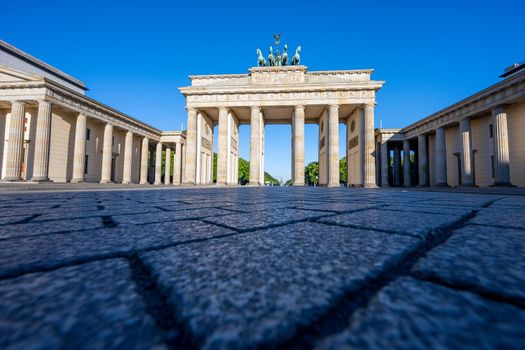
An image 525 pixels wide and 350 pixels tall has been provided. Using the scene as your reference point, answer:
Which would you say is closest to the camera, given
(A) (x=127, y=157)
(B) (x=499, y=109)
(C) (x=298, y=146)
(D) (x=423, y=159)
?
(B) (x=499, y=109)

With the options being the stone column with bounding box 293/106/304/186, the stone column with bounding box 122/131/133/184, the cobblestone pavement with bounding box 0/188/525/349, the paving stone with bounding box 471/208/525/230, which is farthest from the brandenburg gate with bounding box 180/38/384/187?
the cobblestone pavement with bounding box 0/188/525/349

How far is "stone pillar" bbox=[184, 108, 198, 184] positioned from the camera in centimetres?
2025

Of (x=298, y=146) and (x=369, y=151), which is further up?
(x=298, y=146)

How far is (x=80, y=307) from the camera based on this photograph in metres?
Answer: 0.40

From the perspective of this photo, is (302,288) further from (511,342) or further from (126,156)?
(126,156)

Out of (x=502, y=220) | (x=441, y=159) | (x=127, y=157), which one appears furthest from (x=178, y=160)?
(x=502, y=220)

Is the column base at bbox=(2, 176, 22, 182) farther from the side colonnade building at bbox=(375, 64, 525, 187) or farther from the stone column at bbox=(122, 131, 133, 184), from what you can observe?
the side colonnade building at bbox=(375, 64, 525, 187)

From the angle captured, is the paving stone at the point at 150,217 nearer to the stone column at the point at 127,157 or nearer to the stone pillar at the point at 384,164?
the stone column at the point at 127,157

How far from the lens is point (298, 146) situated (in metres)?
19.8

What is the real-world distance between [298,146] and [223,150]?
6.34m

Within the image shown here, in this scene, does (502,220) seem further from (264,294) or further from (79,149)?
(79,149)

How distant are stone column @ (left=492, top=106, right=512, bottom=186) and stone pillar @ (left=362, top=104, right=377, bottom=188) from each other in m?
6.87

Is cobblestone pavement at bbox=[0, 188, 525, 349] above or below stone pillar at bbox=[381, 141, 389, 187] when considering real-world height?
below

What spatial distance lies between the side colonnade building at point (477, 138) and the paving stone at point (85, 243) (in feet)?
60.0
